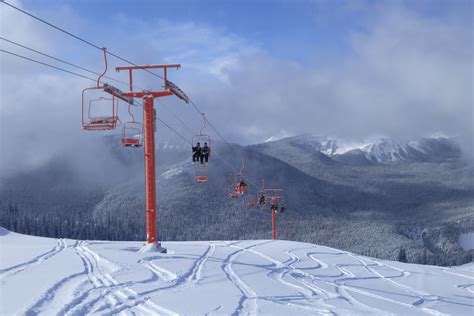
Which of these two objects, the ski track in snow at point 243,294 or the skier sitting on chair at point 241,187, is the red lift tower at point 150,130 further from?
the skier sitting on chair at point 241,187

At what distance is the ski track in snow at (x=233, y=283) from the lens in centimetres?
1227

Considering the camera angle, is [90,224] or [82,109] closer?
[82,109]

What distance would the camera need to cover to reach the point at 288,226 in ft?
646

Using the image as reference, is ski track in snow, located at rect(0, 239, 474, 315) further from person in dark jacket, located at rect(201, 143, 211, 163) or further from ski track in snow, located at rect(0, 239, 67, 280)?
person in dark jacket, located at rect(201, 143, 211, 163)

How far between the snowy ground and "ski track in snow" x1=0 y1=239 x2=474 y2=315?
0.09 ft

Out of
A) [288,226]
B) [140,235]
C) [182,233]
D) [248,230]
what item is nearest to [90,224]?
[140,235]

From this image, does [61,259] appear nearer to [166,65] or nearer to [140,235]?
[166,65]

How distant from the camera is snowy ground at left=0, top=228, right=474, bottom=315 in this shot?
1255 cm

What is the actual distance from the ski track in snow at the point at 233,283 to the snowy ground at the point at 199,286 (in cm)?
3

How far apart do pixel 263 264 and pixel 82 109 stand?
38.7 ft

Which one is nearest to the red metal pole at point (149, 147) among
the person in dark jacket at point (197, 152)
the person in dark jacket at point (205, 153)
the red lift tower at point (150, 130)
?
the red lift tower at point (150, 130)

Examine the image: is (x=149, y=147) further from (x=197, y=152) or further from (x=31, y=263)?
(x=31, y=263)

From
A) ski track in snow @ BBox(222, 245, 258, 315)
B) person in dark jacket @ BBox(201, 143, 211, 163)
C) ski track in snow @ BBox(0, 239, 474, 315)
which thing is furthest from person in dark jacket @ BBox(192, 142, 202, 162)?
ski track in snow @ BBox(222, 245, 258, 315)

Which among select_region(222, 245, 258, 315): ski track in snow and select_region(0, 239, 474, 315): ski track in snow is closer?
select_region(0, 239, 474, 315): ski track in snow
